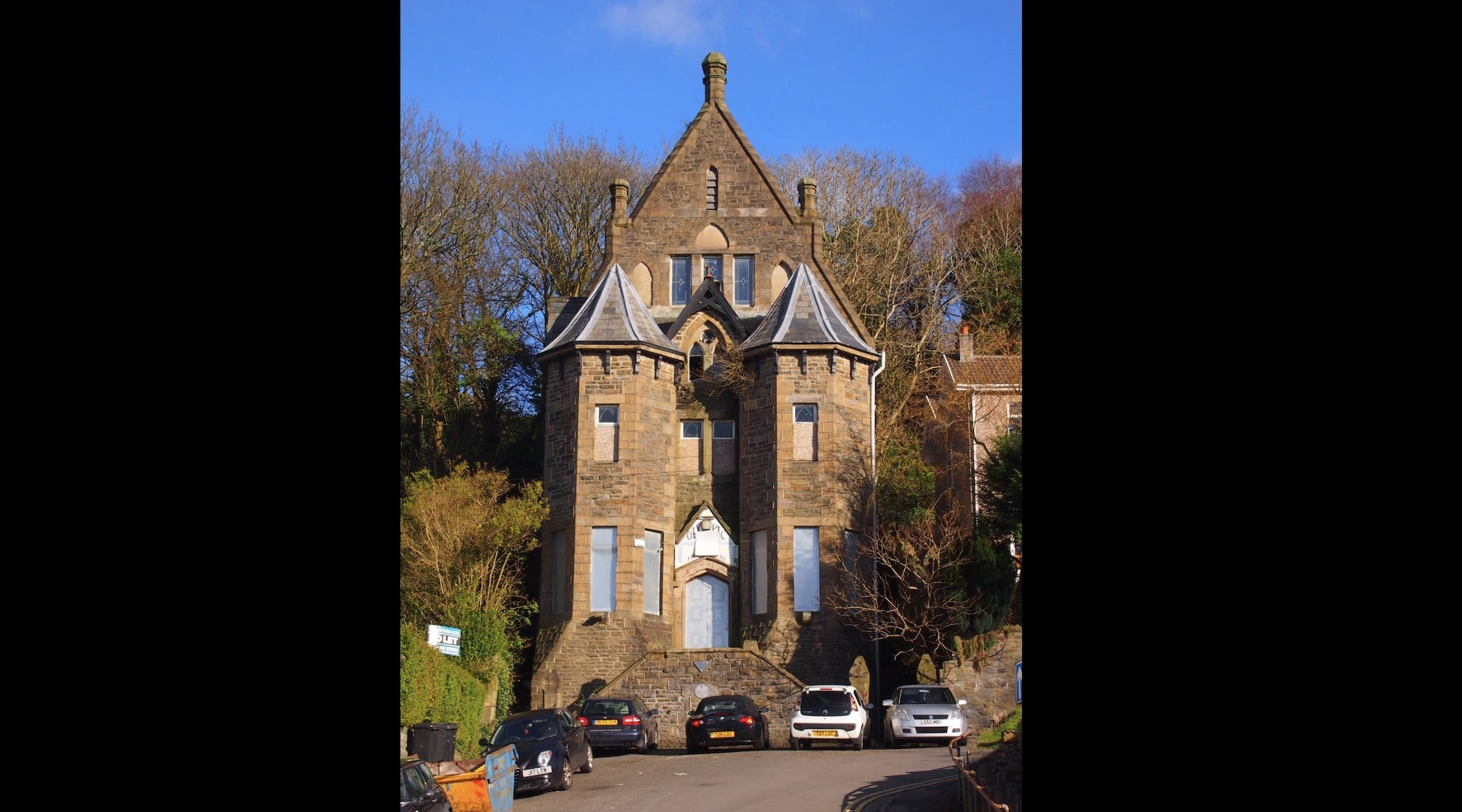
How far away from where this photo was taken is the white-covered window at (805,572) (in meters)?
37.3

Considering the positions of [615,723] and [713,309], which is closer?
[615,723]

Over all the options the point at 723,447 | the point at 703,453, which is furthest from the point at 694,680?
the point at 723,447

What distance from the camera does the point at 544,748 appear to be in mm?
21734

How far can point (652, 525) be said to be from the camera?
38.5m

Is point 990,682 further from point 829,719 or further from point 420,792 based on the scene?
point 420,792

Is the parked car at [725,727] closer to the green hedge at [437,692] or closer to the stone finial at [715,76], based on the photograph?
the green hedge at [437,692]

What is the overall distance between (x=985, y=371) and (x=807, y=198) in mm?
7128

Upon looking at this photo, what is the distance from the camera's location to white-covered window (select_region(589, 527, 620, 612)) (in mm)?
37438

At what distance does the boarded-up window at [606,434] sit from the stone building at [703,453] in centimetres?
5

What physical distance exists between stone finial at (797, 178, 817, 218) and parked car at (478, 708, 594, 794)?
71.7ft
